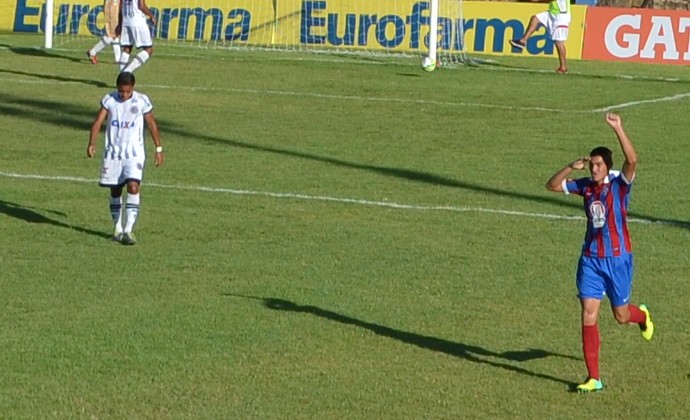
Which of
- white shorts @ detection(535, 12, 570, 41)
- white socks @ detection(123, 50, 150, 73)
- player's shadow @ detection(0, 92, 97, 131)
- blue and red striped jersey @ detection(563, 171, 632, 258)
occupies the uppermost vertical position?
white shorts @ detection(535, 12, 570, 41)

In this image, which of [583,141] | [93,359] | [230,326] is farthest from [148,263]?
[583,141]

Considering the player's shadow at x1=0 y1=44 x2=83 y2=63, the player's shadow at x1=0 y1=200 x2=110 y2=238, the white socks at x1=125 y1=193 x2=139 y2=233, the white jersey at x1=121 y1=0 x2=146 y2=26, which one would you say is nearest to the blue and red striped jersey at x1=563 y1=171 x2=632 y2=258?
the white socks at x1=125 y1=193 x2=139 y2=233

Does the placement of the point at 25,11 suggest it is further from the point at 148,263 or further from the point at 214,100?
the point at 148,263

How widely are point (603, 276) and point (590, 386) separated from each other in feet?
2.25

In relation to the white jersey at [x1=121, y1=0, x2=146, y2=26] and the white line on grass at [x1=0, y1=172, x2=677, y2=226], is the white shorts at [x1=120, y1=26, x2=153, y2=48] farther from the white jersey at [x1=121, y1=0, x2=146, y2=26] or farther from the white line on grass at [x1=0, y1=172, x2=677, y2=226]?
the white line on grass at [x1=0, y1=172, x2=677, y2=226]

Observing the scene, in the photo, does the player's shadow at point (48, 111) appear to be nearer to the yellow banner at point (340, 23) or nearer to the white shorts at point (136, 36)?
the white shorts at point (136, 36)

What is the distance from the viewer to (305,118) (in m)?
23.8

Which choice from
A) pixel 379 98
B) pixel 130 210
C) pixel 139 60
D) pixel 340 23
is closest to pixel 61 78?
pixel 139 60

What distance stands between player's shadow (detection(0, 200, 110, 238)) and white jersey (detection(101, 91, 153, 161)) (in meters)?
0.88

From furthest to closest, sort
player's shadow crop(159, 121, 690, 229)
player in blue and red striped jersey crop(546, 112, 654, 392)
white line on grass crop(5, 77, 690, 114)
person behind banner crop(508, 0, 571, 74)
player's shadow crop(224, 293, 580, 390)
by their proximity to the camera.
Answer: person behind banner crop(508, 0, 571, 74), white line on grass crop(5, 77, 690, 114), player's shadow crop(159, 121, 690, 229), player's shadow crop(224, 293, 580, 390), player in blue and red striped jersey crop(546, 112, 654, 392)

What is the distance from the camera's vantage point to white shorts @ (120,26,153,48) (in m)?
26.3

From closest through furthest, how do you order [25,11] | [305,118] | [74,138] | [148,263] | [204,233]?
1. [148,263]
2. [204,233]
3. [74,138]
4. [305,118]
5. [25,11]

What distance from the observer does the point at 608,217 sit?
9.43 m

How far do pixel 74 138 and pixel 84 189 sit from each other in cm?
420
